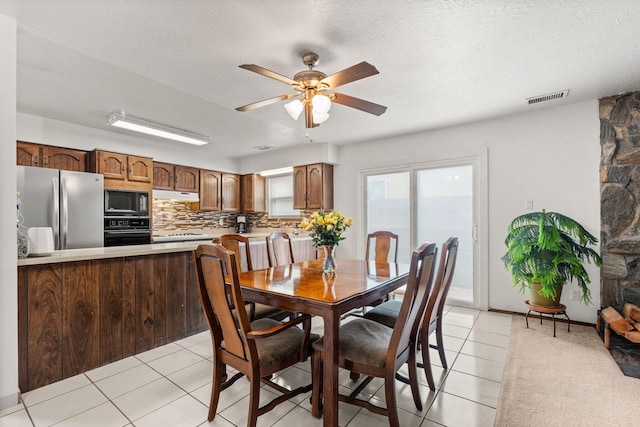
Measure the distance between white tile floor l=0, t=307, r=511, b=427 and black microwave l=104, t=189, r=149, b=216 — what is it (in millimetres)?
2405

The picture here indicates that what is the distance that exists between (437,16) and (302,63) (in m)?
1.02

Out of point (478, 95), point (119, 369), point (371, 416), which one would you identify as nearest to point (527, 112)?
point (478, 95)

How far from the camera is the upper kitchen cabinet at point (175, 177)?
16.0 feet

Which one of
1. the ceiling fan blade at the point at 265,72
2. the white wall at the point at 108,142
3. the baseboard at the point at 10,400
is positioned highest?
the white wall at the point at 108,142

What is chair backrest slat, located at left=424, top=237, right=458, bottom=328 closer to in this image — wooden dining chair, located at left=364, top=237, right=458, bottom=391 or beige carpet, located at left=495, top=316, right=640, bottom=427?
wooden dining chair, located at left=364, top=237, right=458, bottom=391

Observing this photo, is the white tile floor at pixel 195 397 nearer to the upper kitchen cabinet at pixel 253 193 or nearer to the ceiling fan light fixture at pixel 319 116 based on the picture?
the ceiling fan light fixture at pixel 319 116

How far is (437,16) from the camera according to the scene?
1.79 meters

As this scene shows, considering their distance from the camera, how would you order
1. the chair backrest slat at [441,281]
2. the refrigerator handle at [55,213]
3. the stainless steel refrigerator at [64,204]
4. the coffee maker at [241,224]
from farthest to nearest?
1. the coffee maker at [241,224]
2. the refrigerator handle at [55,213]
3. the stainless steel refrigerator at [64,204]
4. the chair backrest slat at [441,281]

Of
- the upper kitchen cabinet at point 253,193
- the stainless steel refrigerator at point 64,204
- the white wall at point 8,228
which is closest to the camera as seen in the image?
the white wall at point 8,228

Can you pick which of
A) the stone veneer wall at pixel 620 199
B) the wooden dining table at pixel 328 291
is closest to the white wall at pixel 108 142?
the wooden dining table at pixel 328 291

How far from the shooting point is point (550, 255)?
2.92m

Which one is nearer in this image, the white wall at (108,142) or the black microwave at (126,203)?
the white wall at (108,142)

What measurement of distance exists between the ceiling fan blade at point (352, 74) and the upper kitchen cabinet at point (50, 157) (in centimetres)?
384

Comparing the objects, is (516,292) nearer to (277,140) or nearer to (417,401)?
(417,401)
